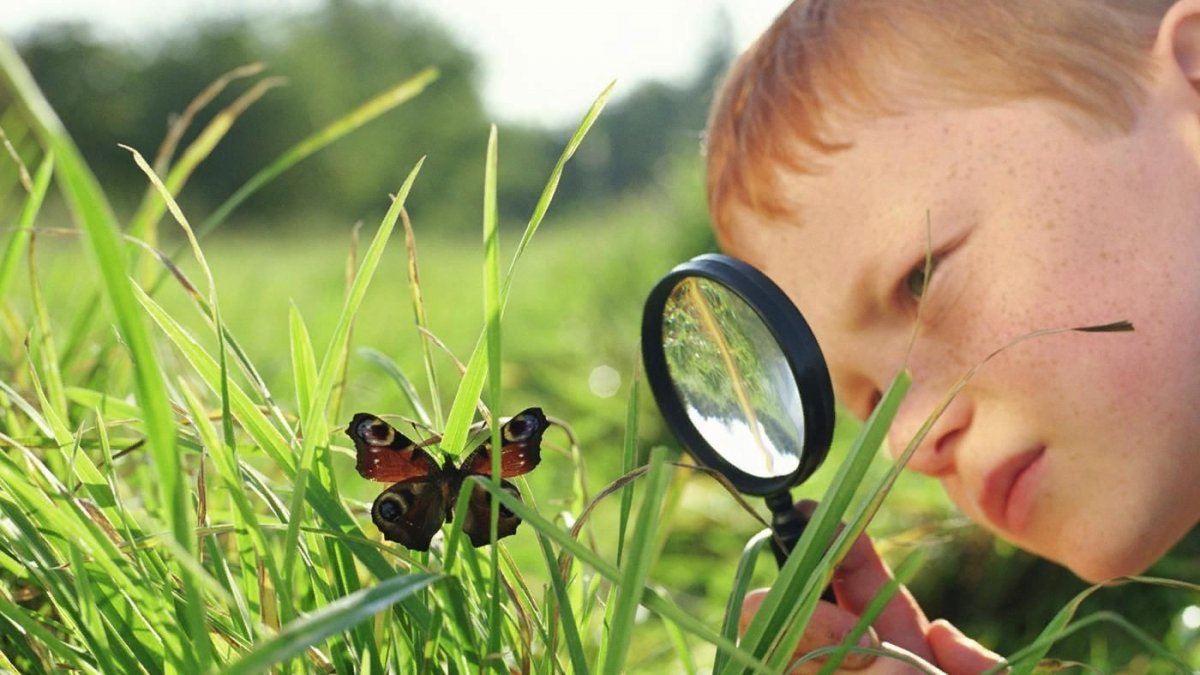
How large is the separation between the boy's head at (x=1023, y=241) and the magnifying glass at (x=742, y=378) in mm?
264

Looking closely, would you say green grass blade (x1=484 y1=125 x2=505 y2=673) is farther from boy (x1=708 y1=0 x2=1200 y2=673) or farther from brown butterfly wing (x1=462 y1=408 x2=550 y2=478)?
boy (x1=708 y1=0 x2=1200 y2=673)

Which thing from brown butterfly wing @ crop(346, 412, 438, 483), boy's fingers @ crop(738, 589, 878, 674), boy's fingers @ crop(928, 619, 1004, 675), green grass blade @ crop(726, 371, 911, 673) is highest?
brown butterfly wing @ crop(346, 412, 438, 483)

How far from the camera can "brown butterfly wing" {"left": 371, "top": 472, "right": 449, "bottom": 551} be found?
616 mm

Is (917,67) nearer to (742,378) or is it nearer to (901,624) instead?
(742,378)

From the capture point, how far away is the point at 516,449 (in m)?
0.62

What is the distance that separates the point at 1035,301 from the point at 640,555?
2.32 feet

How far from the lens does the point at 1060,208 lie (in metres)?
1.08

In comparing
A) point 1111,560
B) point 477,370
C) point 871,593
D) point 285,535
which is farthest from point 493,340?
point 1111,560

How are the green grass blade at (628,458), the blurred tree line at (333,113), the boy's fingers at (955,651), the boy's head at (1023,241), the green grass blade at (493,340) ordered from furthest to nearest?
the blurred tree line at (333,113) → the boy's head at (1023,241) → the boy's fingers at (955,651) → the green grass blade at (628,458) → the green grass blade at (493,340)

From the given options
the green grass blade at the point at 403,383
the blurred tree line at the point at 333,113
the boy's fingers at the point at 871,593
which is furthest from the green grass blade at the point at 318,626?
the blurred tree line at the point at 333,113

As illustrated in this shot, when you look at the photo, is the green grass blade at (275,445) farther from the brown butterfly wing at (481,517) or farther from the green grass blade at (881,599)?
the green grass blade at (881,599)

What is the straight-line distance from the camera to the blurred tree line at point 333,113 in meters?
20.1

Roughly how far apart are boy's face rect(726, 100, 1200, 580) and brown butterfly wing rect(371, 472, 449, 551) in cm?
62

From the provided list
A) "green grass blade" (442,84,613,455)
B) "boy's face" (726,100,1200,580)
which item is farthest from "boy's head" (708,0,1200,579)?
"green grass blade" (442,84,613,455)
